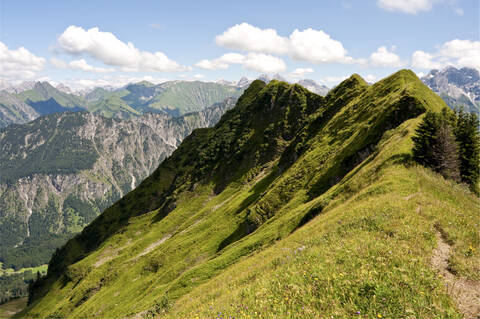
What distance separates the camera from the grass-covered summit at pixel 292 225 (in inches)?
429

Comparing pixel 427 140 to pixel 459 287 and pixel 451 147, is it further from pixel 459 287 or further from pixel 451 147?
pixel 459 287

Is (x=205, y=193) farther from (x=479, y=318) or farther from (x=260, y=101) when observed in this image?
(x=479, y=318)

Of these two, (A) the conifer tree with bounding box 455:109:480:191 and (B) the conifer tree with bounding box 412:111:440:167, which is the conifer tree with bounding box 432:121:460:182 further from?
(A) the conifer tree with bounding box 455:109:480:191

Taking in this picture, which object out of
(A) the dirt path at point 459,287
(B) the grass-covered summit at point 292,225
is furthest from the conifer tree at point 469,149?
(A) the dirt path at point 459,287

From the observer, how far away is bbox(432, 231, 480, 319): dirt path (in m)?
9.11

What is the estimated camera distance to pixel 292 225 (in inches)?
1767

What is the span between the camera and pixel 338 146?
71125mm

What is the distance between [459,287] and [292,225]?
115 feet

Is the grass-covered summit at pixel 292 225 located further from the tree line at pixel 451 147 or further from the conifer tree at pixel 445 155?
the conifer tree at pixel 445 155

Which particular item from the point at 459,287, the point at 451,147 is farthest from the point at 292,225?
the point at 459,287

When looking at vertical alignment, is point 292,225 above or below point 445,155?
below

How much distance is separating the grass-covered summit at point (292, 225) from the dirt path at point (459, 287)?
11.6 inches

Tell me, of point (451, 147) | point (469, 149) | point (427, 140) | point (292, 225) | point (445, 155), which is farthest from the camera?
point (292, 225)

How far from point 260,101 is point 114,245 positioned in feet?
401
